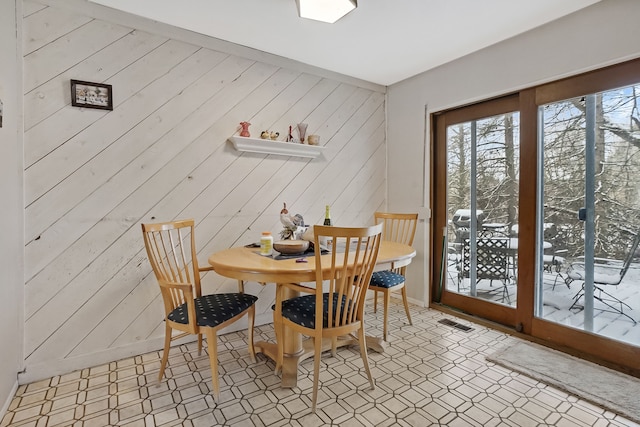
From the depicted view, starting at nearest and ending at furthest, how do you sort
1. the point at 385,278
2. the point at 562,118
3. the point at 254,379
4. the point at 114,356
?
the point at 254,379 < the point at 114,356 < the point at 562,118 < the point at 385,278

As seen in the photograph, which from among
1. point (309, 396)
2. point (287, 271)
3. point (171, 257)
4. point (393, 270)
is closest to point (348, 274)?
point (287, 271)

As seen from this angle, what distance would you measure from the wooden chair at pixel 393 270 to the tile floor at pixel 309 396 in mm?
473

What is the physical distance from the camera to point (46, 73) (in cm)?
213

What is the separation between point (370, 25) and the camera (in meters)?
2.54

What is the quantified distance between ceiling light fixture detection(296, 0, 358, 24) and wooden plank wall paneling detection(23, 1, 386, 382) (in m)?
0.97

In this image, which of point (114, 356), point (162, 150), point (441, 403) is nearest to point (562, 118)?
point (441, 403)

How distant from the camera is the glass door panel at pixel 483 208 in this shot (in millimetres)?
2869

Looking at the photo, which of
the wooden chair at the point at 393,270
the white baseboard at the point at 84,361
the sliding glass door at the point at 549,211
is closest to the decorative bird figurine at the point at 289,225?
the wooden chair at the point at 393,270

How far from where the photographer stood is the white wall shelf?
9.20ft

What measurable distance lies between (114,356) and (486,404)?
248 centimetres

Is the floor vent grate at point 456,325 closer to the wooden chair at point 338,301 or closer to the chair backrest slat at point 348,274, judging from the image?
the wooden chair at point 338,301

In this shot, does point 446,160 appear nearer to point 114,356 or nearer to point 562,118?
point 562,118

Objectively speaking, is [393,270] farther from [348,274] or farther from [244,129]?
[244,129]

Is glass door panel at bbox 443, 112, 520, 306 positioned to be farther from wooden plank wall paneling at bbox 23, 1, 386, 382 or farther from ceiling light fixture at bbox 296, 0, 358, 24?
ceiling light fixture at bbox 296, 0, 358, 24
